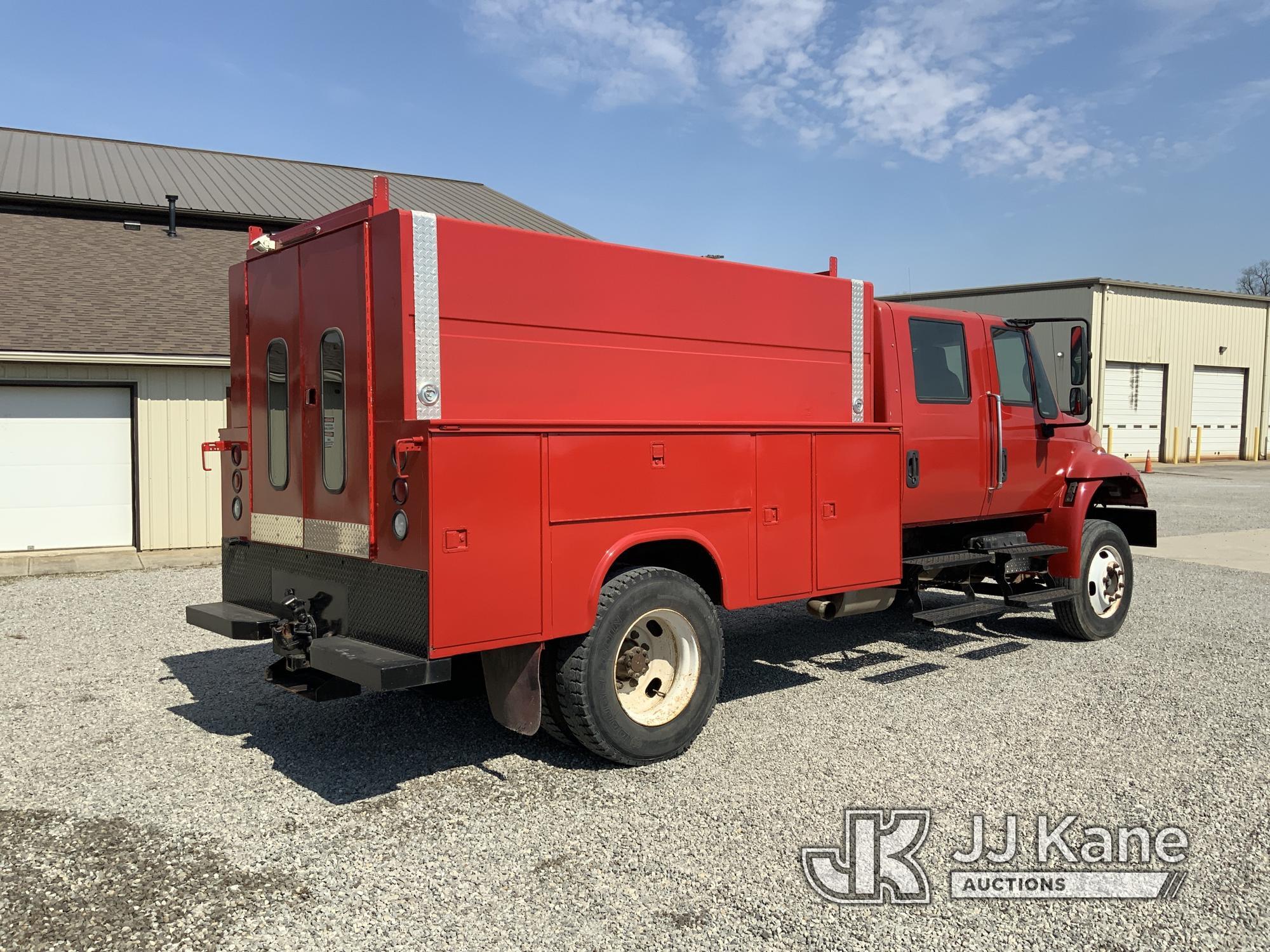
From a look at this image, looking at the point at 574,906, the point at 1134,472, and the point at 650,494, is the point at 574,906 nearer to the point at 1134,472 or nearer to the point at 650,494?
the point at 650,494

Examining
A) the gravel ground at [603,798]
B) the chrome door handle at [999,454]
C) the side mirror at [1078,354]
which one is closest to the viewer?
the gravel ground at [603,798]

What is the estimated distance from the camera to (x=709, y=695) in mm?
5281

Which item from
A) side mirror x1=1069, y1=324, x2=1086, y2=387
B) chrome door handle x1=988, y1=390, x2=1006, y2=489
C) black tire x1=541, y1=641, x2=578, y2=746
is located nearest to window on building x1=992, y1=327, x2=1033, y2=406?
chrome door handle x1=988, y1=390, x2=1006, y2=489

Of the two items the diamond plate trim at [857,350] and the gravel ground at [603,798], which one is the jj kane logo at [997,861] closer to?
the gravel ground at [603,798]

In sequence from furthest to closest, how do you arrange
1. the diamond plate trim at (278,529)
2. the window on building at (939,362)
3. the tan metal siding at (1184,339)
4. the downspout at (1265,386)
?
1. the downspout at (1265,386)
2. the tan metal siding at (1184,339)
3. the window on building at (939,362)
4. the diamond plate trim at (278,529)

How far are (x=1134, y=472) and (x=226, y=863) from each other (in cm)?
773


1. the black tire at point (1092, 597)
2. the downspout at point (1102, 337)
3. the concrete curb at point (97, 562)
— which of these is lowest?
the concrete curb at point (97, 562)

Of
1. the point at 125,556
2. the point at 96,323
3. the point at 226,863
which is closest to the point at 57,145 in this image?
the point at 96,323

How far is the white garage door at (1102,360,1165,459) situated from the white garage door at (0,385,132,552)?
28.8 m

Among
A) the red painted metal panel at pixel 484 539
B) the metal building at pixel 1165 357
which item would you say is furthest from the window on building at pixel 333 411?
the metal building at pixel 1165 357

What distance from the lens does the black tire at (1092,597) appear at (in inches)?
307

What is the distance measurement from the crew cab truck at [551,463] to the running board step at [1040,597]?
752 mm

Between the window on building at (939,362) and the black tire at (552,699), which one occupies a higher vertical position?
the window on building at (939,362)

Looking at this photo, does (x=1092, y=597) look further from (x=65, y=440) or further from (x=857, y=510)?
(x=65, y=440)
